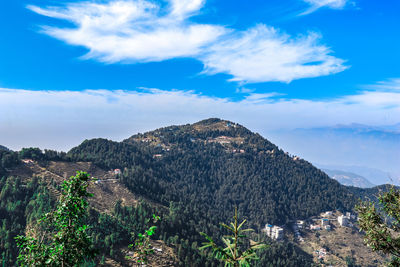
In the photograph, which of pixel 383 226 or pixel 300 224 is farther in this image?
pixel 300 224

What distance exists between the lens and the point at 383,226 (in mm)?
16797

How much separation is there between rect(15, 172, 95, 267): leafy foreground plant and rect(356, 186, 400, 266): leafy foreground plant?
55.0 feet

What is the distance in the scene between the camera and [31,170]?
301 ft

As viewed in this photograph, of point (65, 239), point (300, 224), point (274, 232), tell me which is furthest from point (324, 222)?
point (65, 239)

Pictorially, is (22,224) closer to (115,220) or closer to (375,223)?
(115,220)

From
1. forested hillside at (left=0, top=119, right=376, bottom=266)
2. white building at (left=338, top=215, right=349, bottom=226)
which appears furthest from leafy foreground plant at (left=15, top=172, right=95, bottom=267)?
white building at (left=338, top=215, right=349, bottom=226)

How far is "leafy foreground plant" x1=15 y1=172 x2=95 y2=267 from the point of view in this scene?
951cm

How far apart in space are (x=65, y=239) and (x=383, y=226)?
18.7 meters

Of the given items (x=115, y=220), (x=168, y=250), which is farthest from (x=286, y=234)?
(x=115, y=220)

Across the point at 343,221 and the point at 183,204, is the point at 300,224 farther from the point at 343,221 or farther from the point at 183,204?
the point at 183,204

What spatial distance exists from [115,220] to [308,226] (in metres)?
122

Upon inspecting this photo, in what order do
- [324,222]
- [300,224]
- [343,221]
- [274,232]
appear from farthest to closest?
[300,224]
[324,222]
[343,221]
[274,232]

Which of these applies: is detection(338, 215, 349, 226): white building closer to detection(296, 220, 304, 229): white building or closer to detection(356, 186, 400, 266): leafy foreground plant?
detection(296, 220, 304, 229): white building

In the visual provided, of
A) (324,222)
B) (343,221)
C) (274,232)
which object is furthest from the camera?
(324,222)
